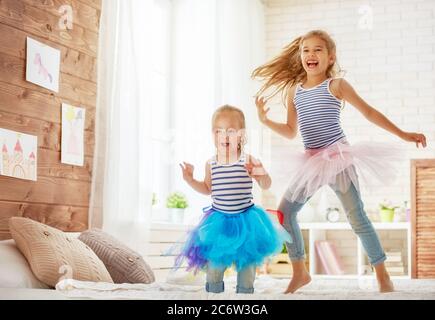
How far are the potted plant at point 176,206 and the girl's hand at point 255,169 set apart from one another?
1674mm

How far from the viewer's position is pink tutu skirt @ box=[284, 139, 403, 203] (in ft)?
5.97

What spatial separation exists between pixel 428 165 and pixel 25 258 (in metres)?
2.28

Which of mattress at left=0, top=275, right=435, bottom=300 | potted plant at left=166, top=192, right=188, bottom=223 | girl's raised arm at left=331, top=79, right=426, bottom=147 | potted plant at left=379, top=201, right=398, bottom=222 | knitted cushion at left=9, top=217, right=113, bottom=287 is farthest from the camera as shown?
potted plant at left=379, top=201, right=398, bottom=222

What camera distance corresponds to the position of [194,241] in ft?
5.92

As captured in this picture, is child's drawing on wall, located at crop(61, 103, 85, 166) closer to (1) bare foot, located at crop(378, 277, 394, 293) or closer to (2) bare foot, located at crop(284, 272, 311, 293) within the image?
(2) bare foot, located at crop(284, 272, 311, 293)

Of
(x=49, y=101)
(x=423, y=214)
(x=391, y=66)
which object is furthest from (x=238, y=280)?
(x=391, y=66)

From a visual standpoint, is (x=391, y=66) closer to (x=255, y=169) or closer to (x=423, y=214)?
(x=423, y=214)

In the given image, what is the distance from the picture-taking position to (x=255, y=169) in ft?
5.92

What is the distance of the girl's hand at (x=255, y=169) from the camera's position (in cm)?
180

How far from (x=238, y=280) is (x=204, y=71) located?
7.02 feet

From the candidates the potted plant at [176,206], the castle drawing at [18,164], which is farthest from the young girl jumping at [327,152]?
the potted plant at [176,206]

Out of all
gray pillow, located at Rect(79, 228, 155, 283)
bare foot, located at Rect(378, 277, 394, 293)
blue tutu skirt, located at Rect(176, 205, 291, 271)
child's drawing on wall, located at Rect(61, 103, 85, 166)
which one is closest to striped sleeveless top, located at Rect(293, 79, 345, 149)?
blue tutu skirt, located at Rect(176, 205, 291, 271)

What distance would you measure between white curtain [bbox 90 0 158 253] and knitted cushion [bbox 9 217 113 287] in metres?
0.76
